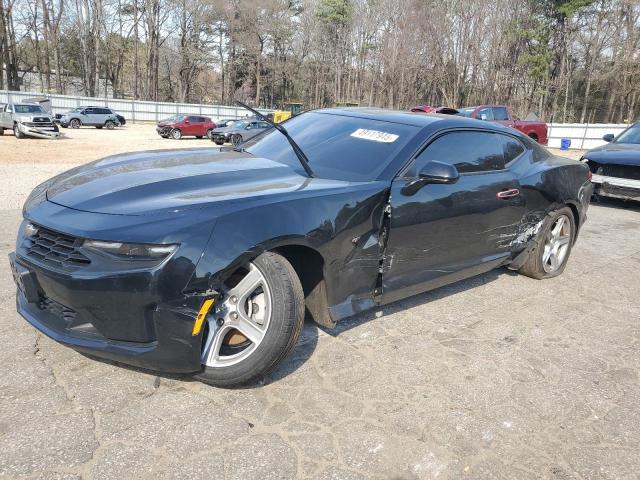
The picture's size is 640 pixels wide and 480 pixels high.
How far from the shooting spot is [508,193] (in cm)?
399

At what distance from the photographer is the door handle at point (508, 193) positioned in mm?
3898

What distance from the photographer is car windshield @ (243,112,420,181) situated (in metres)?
3.24

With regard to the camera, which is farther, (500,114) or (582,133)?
(582,133)

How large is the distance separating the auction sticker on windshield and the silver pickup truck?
72.6ft

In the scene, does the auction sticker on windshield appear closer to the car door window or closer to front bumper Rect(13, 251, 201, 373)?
front bumper Rect(13, 251, 201, 373)

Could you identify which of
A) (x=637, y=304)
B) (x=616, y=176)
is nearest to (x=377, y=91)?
(x=616, y=176)

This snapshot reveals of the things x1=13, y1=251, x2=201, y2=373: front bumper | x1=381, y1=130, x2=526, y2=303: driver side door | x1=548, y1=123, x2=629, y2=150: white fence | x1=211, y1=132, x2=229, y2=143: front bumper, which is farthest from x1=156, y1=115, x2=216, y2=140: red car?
x1=13, y1=251, x2=201, y2=373: front bumper

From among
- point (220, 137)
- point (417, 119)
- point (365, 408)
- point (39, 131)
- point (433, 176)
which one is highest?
point (417, 119)

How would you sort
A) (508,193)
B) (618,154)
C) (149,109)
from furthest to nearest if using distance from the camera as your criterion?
(149,109) → (618,154) → (508,193)

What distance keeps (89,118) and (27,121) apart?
11031 millimetres

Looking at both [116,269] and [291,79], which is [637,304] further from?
[291,79]

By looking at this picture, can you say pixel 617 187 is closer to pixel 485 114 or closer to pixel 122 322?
pixel 485 114

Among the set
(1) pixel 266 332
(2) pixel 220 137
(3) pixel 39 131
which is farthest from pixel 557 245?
(3) pixel 39 131

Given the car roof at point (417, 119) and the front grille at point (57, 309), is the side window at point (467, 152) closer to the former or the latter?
the car roof at point (417, 119)
